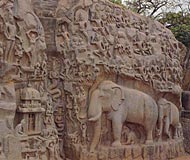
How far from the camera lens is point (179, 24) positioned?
16359 millimetres

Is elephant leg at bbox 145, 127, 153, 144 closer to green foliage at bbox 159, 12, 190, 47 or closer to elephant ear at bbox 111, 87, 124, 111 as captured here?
elephant ear at bbox 111, 87, 124, 111

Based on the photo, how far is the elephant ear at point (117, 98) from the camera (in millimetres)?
7191

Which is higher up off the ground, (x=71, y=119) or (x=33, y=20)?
(x=33, y=20)

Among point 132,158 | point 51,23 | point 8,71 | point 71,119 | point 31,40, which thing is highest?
point 51,23

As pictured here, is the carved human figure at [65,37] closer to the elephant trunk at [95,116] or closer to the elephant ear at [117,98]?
the elephant trunk at [95,116]

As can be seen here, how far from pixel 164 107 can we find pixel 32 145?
3.38 m

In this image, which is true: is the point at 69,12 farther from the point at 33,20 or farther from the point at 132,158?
the point at 132,158

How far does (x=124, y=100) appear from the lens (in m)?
7.38

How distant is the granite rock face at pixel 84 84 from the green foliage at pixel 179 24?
596 cm

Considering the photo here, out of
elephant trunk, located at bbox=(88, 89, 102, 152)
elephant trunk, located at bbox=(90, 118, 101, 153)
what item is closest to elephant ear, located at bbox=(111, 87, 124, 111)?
elephant trunk, located at bbox=(88, 89, 102, 152)

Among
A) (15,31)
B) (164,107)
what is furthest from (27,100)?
(164,107)

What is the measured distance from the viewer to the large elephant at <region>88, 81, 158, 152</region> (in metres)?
6.95

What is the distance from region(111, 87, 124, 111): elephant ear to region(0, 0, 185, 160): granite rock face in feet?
0.06

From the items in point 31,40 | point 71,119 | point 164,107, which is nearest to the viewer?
point 31,40
